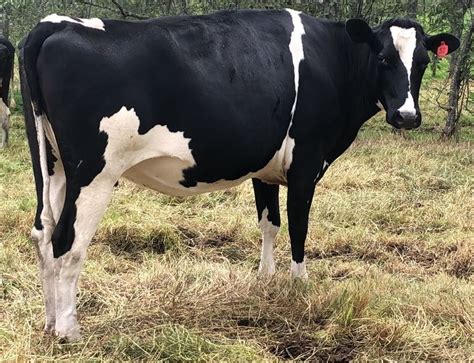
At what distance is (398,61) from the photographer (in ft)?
12.8

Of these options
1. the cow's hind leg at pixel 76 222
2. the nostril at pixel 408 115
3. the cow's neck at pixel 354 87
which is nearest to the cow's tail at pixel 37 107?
the cow's hind leg at pixel 76 222

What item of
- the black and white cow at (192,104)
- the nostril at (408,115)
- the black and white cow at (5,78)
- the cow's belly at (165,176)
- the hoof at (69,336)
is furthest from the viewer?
the black and white cow at (5,78)

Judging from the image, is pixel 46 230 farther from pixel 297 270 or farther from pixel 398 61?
pixel 398 61

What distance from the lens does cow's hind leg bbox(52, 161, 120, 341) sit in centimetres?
312

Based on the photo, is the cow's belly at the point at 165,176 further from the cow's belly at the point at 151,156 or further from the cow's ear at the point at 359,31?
the cow's ear at the point at 359,31

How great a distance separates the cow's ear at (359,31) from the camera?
3.92 meters

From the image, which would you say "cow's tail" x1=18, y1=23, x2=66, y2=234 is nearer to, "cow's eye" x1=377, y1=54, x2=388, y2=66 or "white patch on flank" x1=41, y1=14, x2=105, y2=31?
"white patch on flank" x1=41, y1=14, x2=105, y2=31

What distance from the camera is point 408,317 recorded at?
3703mm

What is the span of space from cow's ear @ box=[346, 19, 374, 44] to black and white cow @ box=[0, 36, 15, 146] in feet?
25.0

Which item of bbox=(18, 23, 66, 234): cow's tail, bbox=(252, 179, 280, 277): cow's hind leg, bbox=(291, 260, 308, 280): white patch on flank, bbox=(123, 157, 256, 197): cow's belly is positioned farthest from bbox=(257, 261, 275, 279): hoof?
bbox=(18, 23, 66, 234): cow's tail

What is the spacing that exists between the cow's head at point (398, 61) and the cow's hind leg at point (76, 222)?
1831 millimetres

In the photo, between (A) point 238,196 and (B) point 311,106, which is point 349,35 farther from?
(A) point 238,196

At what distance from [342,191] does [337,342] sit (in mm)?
3684

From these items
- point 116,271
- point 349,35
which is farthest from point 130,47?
point 116,271
